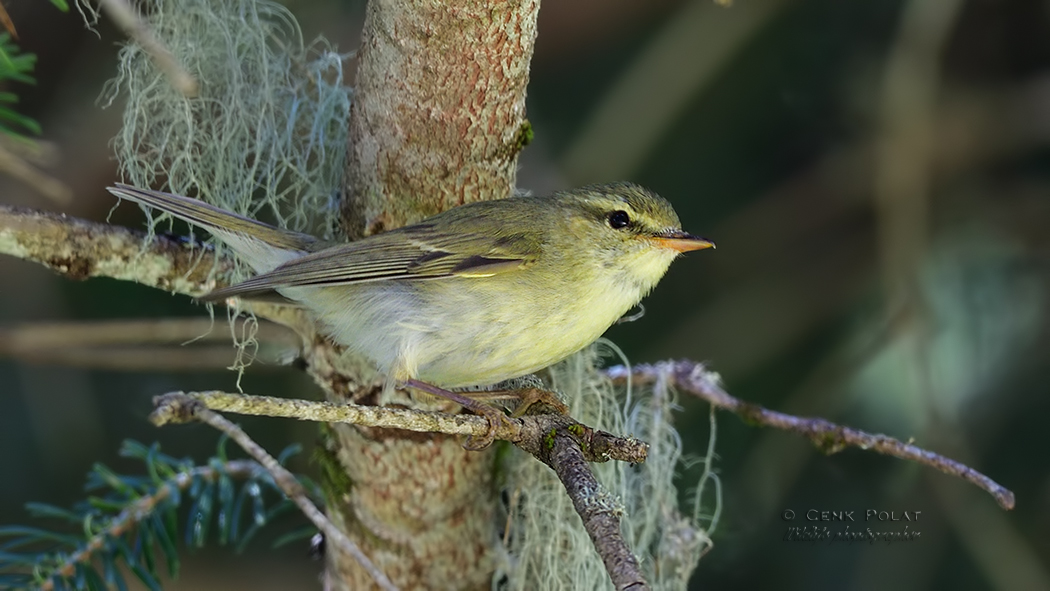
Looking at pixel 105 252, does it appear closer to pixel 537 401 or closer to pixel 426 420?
pixel 426 420

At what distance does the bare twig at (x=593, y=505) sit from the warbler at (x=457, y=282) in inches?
13.1

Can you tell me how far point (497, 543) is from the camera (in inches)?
95.6

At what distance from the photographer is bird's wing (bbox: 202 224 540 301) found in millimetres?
2227

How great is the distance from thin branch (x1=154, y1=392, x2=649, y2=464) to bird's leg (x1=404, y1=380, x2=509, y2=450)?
1 cm

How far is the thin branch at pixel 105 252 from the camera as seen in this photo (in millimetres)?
2021

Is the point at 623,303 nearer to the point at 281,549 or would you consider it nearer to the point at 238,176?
the point at 238,176

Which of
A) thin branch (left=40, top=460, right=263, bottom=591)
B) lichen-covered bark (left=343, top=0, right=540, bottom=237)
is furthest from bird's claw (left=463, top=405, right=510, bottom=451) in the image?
thin branch (left=40, top=460, right=263, bottom=591)

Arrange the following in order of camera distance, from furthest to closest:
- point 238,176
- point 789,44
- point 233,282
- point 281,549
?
point 789,44 < point 281,549 < point 238,176 < point 233,282

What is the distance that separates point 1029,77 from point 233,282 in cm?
300

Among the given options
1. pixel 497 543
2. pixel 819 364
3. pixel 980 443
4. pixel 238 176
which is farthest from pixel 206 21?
pixel 980 443

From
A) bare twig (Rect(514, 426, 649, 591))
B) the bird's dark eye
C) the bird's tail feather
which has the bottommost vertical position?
bare twig (Rect(514, 426, 649, 591))

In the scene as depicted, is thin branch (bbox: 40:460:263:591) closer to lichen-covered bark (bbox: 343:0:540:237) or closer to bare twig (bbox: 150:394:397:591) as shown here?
bare twig (bbox: 150:394:397:591)

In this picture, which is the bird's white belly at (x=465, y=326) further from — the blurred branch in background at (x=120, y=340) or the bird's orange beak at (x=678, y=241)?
the blurred branch in background at (x=120, y=340)

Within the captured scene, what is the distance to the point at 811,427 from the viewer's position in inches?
89.8
